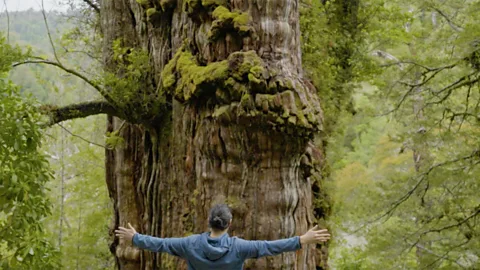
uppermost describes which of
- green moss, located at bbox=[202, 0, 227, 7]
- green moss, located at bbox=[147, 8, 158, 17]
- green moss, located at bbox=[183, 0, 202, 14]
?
green moss, located at bbox=[147, 8, 158, 17]

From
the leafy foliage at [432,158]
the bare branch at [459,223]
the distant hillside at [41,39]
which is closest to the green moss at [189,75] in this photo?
the distant hillside at [41,39]

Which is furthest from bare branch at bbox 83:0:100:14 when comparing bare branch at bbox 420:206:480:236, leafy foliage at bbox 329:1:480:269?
bare branch at bbox 420:206:480:236

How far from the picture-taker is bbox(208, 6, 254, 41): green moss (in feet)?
15.1

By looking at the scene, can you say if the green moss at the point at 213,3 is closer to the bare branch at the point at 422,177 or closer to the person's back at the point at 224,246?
the person's back at the point at 224,246

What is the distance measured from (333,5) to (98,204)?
30.1 ft

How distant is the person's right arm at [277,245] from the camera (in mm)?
3678

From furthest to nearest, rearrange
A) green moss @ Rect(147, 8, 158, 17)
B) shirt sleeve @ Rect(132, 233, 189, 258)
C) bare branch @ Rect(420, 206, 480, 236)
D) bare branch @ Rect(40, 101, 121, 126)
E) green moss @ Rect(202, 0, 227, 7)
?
bare branch @ Rect(420, 206, 480, 236), green moss @ Rect(147, 8, 158, 17), bare branch @ Rect(40, 101, 121, 126), green moss @ Rect(202, 0, 227, 7), shirt sleeve @ Rect(132, 233, 189, 258)

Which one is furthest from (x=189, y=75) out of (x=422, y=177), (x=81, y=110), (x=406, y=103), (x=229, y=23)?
(x=406, y=103)

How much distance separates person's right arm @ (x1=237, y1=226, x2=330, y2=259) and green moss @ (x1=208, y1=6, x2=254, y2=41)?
1891 millimetres

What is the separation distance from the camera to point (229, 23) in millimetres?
4648

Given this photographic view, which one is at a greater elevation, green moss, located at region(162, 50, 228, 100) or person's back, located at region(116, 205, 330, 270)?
green moss, located at region(162, 50, 228, 100)

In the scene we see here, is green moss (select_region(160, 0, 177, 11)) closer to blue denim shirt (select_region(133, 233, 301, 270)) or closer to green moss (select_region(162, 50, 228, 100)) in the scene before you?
green moss (select_region(162, 50, 228, 100))

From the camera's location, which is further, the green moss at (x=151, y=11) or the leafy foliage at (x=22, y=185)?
the green moss at (x=151, y=11)

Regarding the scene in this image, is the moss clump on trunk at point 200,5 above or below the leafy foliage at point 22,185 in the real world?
above
